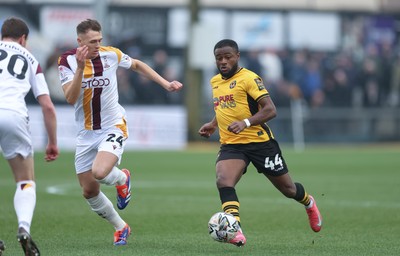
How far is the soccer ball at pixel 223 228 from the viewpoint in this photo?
30.9 feet

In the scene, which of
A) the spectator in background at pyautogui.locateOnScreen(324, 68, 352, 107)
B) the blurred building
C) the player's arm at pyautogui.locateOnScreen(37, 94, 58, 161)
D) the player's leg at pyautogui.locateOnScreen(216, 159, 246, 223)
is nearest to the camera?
the player's arm at pyautogui.locateOnScreen(37, 94, 58, 161)

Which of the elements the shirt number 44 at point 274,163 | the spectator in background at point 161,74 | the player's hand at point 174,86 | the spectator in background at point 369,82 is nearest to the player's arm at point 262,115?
the shirt number 44 at point 274,163

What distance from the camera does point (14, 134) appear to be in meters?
8.80

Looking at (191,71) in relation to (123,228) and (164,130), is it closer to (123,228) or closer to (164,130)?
(164,130)

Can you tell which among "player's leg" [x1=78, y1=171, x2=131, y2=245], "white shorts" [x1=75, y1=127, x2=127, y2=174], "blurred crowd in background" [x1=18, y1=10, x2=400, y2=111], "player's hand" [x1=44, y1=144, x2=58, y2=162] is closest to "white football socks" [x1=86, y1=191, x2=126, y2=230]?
"player's leg" [x1=78, y1=171, x2=131, y2=245]

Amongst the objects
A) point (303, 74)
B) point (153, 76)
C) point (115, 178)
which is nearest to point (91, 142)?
point (115, 178)

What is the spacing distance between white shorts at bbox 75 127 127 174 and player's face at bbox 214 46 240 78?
4.25 ft

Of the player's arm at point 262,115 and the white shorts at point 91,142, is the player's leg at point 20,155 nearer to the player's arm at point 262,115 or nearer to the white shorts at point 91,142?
the white shorts at point 91,142

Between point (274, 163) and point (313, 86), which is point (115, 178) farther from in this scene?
point (313, 86)

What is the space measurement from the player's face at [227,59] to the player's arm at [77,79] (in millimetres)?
1474

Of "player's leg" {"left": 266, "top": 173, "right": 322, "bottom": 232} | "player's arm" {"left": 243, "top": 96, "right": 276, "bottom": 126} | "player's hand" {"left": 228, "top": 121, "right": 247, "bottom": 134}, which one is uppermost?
"player's arm" {"left": 243, "top": 96, "right": 276, "bottom": 126}

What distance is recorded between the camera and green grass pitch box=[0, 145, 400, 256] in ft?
33.4

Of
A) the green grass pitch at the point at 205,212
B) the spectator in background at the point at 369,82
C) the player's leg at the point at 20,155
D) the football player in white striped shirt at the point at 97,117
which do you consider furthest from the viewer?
the spectator in background at the point at 369,82

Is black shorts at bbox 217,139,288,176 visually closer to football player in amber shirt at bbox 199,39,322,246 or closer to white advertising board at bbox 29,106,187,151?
football player in amber shirt at bbox 199,39,322,246
